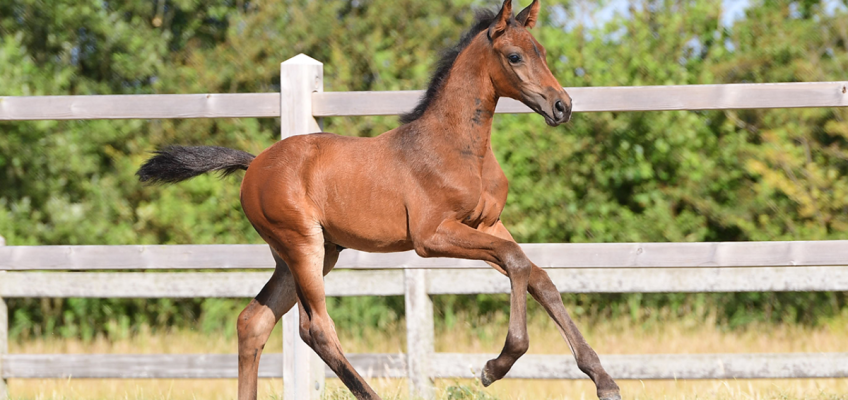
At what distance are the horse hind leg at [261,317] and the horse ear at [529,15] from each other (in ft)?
3.84

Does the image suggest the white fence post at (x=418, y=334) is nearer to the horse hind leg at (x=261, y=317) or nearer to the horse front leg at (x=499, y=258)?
the horse hind leg at (x=261, y=317)

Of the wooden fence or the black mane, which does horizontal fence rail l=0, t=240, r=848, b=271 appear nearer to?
the wooden fence

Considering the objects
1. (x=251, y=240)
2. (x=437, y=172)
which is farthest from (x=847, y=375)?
(x=251, y=240)

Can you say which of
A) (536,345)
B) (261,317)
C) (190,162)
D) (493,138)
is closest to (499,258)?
(261,317)

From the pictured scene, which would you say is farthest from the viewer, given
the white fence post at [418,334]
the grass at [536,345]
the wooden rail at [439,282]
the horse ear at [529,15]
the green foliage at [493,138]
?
the green foliage at [493,138]

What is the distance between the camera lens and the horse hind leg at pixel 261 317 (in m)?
3.67

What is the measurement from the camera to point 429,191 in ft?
10.4

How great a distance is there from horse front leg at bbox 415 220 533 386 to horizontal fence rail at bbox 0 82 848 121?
1.14 metres

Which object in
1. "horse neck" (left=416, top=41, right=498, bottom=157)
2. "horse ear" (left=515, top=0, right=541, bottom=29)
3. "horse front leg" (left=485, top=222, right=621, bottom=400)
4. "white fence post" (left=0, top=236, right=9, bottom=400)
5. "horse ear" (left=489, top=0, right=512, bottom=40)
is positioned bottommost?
"horse front leg" (left=485, top=222, right=621, bottom=400)

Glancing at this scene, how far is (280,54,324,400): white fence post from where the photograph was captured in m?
4.39

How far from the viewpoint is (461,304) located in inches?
340

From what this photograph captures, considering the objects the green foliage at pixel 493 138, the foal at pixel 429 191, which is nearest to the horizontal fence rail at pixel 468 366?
the foal at pixel 429 191

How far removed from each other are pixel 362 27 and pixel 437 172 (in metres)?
6.70

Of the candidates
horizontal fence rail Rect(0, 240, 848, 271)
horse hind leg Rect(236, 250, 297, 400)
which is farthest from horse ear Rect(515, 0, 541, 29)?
horse hind leg Rect(236, 250, 297, 400)
